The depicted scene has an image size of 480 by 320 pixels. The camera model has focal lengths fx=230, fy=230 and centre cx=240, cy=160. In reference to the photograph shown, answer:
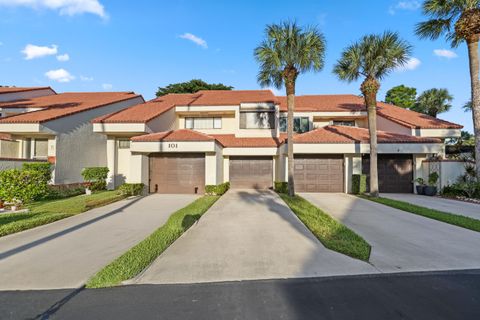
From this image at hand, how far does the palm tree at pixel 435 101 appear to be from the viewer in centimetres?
2495

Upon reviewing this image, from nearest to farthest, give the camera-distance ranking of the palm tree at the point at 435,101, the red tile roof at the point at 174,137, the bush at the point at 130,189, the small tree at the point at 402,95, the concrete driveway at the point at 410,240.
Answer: the concrete driveway at the point at 410,240
the bush at the point at 130,189
the red tile roof at the point at 174,137
the palm tree at the point at 435,101
the small tree at the point at 402,95

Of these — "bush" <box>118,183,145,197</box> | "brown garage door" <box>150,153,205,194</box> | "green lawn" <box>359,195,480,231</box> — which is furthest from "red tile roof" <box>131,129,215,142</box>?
"green lawn" <box>359,195,480,231</box>

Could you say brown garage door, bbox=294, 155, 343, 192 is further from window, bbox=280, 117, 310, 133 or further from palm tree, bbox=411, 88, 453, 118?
palm tree, bbox=411, 88, 453, 118

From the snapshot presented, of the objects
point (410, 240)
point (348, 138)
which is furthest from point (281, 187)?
point (410, 240)

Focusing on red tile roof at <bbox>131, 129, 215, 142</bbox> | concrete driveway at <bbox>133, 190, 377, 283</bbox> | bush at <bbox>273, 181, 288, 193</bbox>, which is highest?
red tile roof at <bbox>131, 129, 215, 142</bbox>

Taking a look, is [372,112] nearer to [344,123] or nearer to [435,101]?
[344,123]

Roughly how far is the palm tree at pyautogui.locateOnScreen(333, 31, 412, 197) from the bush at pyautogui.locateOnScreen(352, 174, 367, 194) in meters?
1.36

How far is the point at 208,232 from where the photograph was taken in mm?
6812

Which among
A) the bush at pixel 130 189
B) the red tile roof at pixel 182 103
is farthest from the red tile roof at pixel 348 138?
the bush at pixel 130 189

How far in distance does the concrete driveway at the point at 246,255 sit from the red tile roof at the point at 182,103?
11241 mm

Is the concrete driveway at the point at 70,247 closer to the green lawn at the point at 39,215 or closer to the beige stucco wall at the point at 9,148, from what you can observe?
the green lawn at the point at 39,215

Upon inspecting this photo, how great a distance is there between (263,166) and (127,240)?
479 inches

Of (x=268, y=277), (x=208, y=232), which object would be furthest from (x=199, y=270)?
(x=208, y=232)

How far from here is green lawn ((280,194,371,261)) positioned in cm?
520
